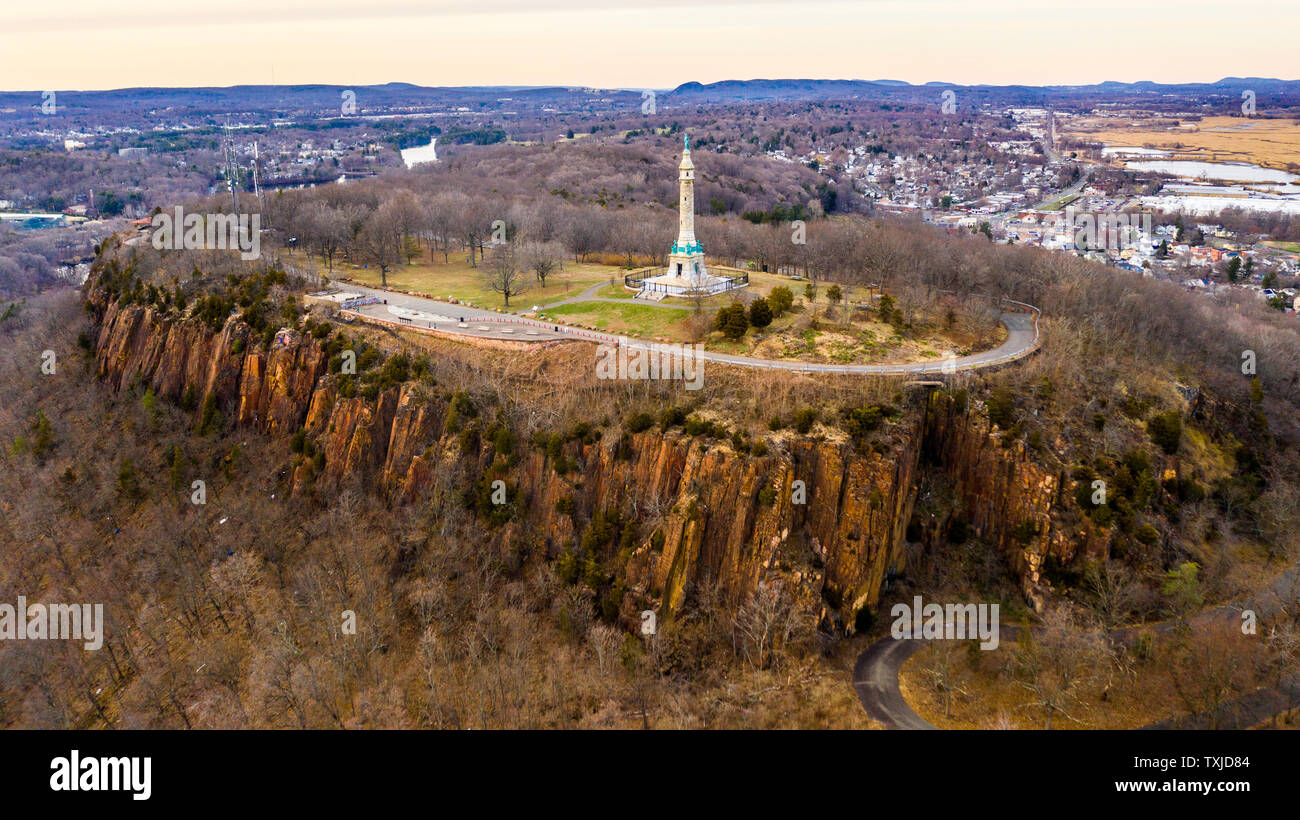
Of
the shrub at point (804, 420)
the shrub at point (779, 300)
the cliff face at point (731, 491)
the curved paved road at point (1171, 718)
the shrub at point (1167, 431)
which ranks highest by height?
Result: the shrub at point (779, 300)

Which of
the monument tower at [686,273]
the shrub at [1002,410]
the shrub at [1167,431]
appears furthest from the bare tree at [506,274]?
the shrub at [1167,431]

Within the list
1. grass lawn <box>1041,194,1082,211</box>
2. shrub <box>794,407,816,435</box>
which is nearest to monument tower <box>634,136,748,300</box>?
shrub <box>794,407,816,435</box>

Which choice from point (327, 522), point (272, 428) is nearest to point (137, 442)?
point (272, 428)

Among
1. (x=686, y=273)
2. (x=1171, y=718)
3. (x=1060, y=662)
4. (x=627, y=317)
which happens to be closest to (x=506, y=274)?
(x=627, y=317)

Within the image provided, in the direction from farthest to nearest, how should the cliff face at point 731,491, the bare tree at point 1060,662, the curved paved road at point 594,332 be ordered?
the curved paved road at point 594,332 → the cliff face at point 731,491 → the bare tree at point 1060,662

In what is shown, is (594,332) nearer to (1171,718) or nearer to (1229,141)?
(1171,718)

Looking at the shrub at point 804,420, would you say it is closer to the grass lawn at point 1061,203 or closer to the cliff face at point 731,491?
the cliff face at point 731,491

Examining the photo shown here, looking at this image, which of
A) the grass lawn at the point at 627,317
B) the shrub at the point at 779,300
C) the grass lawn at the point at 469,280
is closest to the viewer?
the shrub at the point at 779,300

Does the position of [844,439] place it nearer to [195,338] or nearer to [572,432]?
[572,432]
